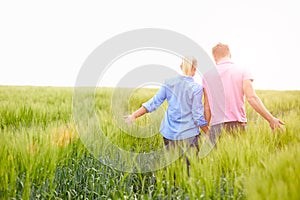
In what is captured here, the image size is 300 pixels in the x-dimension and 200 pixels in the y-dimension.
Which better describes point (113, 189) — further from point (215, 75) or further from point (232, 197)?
point (215, 75)

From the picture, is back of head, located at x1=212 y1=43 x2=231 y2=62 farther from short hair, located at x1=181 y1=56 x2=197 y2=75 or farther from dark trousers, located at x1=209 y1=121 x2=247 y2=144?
dark trousers, located at x1=209 y1=121 x2=247 y2=144

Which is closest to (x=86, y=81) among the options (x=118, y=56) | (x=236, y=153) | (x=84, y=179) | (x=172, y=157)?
(x=118, y=56)

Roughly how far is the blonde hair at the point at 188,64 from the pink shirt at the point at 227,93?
0.20 meters

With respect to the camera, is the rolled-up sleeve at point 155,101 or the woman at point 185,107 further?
the rolled-up sleeve at point 155,101

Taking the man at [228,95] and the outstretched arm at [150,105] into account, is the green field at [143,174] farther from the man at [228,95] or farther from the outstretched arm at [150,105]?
the man at [228,95]

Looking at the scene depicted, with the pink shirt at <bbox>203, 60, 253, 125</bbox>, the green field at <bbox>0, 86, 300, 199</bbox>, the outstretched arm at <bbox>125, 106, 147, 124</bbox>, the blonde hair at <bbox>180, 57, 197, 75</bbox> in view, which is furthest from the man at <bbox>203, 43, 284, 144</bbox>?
the outstretched arm at <bbox>125, 106, 147, 124</bbox>

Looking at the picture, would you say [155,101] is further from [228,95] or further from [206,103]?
[228,95]

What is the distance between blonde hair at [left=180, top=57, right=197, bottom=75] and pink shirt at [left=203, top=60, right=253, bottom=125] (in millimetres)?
205

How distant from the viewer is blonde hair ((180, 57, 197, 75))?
2873 mm

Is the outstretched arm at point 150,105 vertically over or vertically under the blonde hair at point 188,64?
under

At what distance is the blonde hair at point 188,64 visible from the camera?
2873 millimetres

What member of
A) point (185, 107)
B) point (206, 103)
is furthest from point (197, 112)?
point (206, 103)

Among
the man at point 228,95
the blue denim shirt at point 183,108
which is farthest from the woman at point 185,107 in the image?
the man at point 228,95

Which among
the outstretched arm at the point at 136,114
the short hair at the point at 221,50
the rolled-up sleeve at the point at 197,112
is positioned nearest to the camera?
the rolled-up sleeve at the point at 197,112
